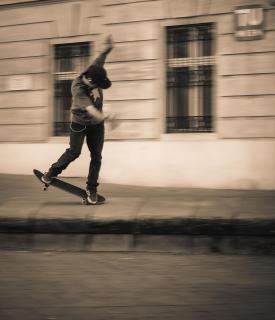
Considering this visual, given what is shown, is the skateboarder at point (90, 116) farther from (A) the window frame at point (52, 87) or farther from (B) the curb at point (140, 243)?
(A) the window frame at point (52, 87)

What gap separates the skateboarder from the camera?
6.40 m

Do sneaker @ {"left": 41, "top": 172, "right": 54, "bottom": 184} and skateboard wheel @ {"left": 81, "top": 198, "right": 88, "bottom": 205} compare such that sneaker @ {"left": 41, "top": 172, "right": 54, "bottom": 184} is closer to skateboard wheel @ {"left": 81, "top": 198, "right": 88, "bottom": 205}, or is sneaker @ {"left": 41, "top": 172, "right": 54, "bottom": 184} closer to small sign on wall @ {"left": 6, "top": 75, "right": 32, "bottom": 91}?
skateboard wheel @ {"left": 81, "top": 198, "right": 88, "bottom": 205}

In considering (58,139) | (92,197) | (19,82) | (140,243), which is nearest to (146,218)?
(140,243)

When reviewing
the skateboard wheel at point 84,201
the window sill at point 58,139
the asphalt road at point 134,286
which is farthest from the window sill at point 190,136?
the asphalt road at point 134,286

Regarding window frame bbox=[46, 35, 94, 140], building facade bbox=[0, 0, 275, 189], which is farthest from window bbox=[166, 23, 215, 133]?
window frame bbox=[46, 35, 94, 140]

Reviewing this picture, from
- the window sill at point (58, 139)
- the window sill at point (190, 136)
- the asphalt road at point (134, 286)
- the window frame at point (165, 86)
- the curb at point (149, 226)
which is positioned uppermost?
the window frame at point (165, 86)

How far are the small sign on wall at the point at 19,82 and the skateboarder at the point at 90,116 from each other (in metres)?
4.71

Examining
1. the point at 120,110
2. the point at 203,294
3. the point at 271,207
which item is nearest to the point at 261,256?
the point at 271,207

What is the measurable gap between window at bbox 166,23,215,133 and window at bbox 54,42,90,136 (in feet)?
5.79

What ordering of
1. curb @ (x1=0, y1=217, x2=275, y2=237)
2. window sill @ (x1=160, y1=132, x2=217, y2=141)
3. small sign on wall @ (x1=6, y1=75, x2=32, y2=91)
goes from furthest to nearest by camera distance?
small sign on wall @ (x1=6, y1=75, x2=32, y2=91) → window sill @ (x1=160, y1=132, x2=217, y2=141) → curb @ (x1=0, y1=217, x2=275, y2=237)

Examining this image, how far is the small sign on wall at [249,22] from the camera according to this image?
9.07 meters

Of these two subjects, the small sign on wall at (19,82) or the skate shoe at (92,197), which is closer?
the skate shoe at (92,197)

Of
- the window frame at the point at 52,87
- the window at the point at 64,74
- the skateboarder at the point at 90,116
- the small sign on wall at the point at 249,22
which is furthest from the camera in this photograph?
the window at the point at 64,74

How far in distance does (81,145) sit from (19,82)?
193 inches
